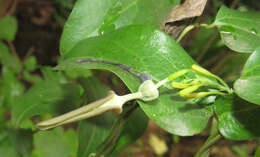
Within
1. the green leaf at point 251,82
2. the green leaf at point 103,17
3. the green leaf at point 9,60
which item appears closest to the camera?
the green leaf at point 251,82

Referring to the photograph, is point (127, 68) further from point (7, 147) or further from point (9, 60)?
point (9, 60)

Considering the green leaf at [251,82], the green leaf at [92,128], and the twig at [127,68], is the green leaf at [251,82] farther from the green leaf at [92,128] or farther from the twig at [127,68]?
the green leaf at [92,128]

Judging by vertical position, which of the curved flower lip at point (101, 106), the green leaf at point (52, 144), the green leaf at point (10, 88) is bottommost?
the green leaf at point (52, 144)

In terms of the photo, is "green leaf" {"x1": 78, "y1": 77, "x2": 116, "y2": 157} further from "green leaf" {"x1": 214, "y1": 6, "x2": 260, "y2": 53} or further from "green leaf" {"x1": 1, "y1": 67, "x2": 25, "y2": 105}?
"green leaf" {"x1": 1, "y1": 67, "x2": 25, "y2": 105}

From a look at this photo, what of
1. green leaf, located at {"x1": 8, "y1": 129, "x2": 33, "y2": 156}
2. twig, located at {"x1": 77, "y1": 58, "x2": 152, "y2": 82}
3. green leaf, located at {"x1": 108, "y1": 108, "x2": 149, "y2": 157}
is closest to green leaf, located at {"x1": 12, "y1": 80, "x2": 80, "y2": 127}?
green leaf, located at {"x1": 8, "y1": 129, "x2": 33, "y2": 156}

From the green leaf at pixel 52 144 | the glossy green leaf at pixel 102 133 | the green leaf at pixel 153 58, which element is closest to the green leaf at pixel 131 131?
the glossy green leaf at pixel 102 133
